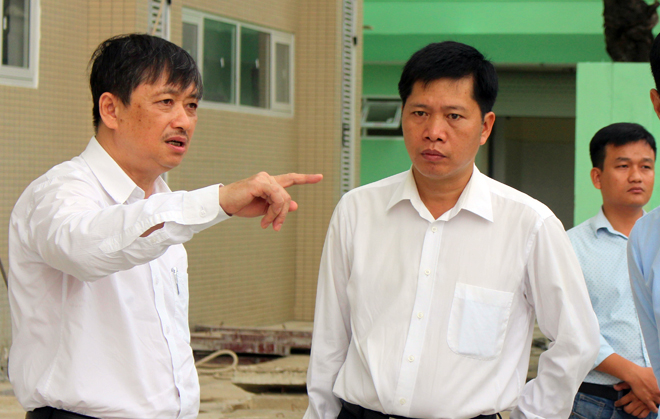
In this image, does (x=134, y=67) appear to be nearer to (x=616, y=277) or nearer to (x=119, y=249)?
(x=119, y=249)

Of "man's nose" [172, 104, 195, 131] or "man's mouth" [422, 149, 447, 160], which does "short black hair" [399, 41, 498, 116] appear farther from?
"man's nose" [172, 104, 195, 131]

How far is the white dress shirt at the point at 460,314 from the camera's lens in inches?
87.4

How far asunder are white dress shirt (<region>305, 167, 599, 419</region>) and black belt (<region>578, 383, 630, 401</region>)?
0.68 metres

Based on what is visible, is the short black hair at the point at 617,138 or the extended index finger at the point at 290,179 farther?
the short black hair at the point at 617,138

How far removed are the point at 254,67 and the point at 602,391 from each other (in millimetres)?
5666

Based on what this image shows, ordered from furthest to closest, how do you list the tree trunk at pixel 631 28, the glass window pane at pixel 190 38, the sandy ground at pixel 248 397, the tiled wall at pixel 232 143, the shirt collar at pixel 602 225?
the tree trunk at pixel 631 28 < the glass window pane at pixel 190 38 < the tiled wall at pixel 232 143 < the sandy ground at pixel 248 397 < the shirt collar at pixel 602 225

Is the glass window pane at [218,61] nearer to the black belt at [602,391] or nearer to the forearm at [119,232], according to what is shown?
the black belt at [602,391]

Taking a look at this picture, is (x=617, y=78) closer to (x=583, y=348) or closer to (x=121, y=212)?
(x=583, y=348)

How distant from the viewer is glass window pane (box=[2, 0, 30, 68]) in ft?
17.9

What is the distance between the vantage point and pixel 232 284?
24.2 ft

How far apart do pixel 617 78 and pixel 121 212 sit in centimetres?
604

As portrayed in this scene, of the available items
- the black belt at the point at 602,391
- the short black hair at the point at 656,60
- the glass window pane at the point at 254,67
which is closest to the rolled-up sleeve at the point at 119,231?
the short black hair at the point at 656,60

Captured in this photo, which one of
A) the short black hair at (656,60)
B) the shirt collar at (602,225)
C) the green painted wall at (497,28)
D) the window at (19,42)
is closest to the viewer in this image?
the short black hair at (656,60)

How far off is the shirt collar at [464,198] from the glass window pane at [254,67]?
5.42m
